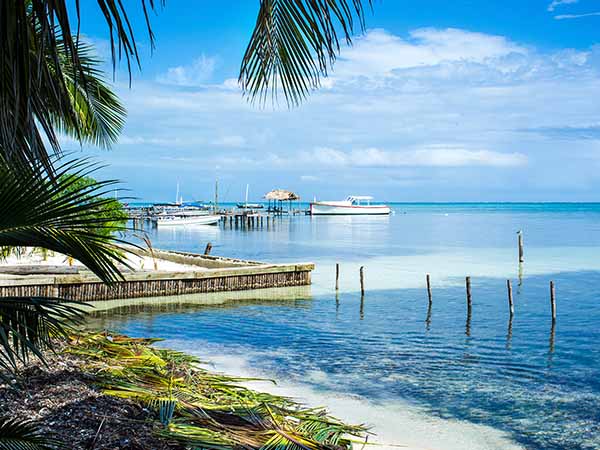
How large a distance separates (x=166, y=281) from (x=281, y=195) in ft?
247

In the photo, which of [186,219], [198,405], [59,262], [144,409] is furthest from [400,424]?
[186,219]

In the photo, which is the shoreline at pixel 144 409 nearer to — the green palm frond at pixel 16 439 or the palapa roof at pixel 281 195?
the green palm frond at pixel 16 439

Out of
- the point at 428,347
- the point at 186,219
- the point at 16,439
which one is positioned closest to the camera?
the point at 16,439

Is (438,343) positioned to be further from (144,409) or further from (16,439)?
(16,439)

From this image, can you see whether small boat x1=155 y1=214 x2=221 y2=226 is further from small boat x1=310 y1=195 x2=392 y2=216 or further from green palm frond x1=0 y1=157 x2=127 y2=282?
green palm frond x1=0 y1=157 x2=127 y2=282

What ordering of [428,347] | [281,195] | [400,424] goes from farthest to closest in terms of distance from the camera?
1. [281,195]
2. [428,347]
3. [400,424]

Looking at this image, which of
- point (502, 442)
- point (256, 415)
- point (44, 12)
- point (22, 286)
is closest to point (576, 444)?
point (502, 442)

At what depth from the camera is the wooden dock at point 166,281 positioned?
18.3 metres

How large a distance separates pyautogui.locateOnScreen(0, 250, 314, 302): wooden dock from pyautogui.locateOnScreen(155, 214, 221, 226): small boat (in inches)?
1951

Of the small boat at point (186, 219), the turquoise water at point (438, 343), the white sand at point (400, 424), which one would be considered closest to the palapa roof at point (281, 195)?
the small boat at point (186, 219)

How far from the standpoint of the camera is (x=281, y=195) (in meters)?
96.4

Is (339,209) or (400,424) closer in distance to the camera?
(400,424)

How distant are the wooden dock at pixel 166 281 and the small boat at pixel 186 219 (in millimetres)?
49554

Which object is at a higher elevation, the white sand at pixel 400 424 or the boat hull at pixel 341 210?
the boat hull at pixel 341 210
